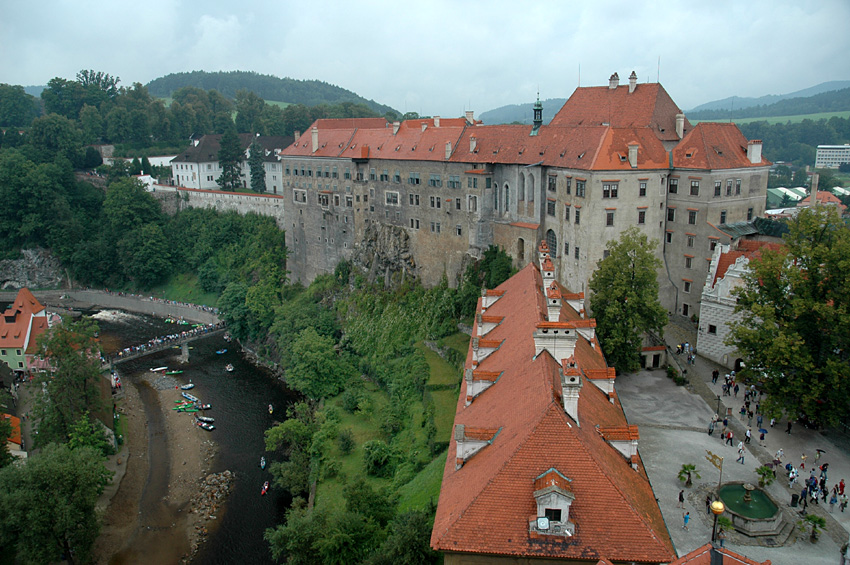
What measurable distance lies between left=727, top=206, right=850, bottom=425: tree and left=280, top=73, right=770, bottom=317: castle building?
38.6 ft

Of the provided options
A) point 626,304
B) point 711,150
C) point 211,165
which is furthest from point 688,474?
point 211,165

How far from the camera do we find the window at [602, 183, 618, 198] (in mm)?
43344

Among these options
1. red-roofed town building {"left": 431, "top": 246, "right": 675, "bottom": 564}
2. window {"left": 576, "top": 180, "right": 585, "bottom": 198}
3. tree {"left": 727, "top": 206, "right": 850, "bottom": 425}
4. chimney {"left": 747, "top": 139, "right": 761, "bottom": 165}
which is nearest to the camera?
red-roofed town building {"left": 431, "top": 246, "right": 675, "bottom": 564}

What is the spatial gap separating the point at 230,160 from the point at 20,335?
47.9 meters

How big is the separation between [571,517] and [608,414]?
261 inches

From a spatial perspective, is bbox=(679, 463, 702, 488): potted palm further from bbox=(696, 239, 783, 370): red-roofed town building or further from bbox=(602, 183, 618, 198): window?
bbox=(602, 183, 618, 198): window

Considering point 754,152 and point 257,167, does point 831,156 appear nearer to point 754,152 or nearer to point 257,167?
point 754,152

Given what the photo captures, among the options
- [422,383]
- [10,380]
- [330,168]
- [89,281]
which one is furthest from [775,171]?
[10,380]

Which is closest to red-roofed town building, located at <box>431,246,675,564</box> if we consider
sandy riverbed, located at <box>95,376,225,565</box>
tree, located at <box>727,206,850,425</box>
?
tree, located at <box>727,206,850,425</box>

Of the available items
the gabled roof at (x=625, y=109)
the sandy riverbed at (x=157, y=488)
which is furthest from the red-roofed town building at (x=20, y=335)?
the gabled roof at (x=625, y=109)

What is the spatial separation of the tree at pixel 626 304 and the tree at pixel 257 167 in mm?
72226

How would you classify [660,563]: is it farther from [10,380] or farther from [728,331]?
[10,380]

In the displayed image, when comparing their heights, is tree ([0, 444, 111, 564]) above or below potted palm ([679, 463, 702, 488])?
below

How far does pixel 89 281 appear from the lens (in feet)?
294
